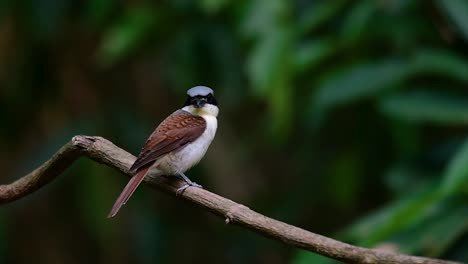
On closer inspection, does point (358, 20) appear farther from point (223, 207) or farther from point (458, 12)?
point (223, 207)

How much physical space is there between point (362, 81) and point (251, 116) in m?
2.22

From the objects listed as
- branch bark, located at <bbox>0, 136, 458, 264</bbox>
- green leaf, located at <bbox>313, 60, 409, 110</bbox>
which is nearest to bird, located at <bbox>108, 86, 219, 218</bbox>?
branch bark, located at <bbox>0, 136, 458, 264</bbox>

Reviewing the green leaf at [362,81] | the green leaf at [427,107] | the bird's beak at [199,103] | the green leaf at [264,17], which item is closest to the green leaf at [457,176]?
the green leaf at [427,107]

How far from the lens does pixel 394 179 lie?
159 inches

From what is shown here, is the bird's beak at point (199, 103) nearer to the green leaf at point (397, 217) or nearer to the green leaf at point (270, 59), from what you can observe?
the green leaf at point (397, 217)

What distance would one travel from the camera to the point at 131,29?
4602 mm

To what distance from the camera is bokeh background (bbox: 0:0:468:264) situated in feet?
13.0

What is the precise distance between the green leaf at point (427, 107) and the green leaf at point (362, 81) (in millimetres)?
80

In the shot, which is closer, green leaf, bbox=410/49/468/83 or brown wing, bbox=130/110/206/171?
brown wing, bbox=130/110/206/171

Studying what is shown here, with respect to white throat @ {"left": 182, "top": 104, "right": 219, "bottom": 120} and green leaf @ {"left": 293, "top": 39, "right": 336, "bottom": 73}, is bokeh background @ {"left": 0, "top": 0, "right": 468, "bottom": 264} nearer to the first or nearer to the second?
green leaf @ {"left": 293, "top": 39, "right": 336, "bottom": 73}

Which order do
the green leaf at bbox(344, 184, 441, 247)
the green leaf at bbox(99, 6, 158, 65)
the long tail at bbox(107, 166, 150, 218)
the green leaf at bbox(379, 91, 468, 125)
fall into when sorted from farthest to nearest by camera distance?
the green leaf at bbox(99, 6, 158, 65) → the green leaf at bbox(379, 91, 468, 125) → the green leaf at bbox(344, 184, 441, 247) → the long tail at bbox(107, 166, 150, 218)

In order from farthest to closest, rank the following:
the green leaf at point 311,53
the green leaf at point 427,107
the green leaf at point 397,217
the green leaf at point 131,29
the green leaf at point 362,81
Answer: the green leaf at point 131,29 < the green leaf at point 311,53 < the green leaf at point 362,81 < the green leaf at point 427,107 < the green leaf at point 397,217

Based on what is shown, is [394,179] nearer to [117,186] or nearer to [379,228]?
[379,228]

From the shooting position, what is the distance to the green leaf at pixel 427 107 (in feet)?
12.8
